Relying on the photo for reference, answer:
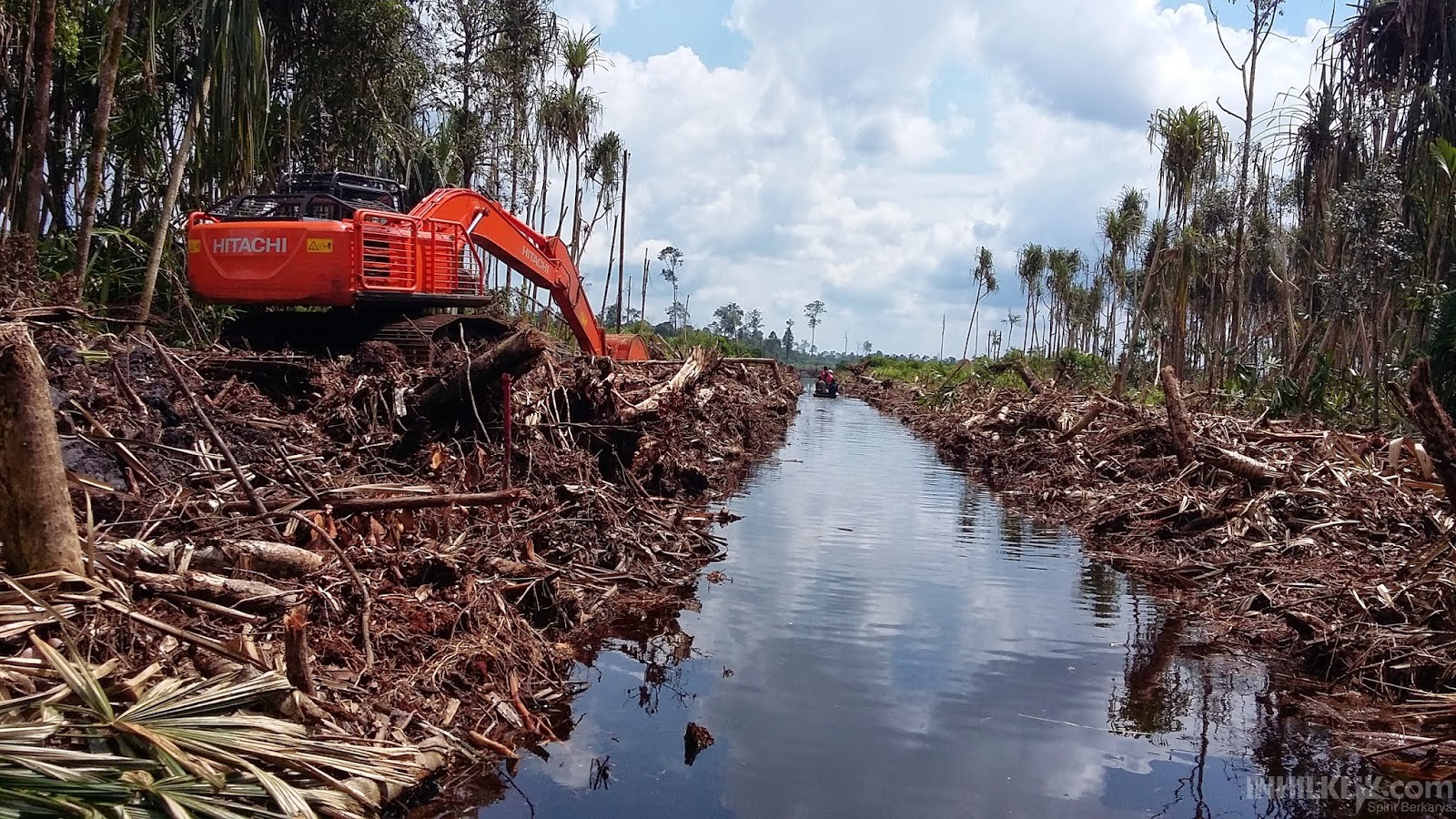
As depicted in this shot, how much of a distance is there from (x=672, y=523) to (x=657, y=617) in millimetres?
2292

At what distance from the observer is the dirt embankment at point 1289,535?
6465 millimetres

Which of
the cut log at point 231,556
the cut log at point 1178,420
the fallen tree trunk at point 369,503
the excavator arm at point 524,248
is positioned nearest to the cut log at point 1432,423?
the fallen tree trunk at point 369,503

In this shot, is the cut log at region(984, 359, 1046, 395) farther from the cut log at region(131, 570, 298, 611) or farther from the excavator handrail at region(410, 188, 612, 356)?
the cut log at region(131, 570, 298, 611)

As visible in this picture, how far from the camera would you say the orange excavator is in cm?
933

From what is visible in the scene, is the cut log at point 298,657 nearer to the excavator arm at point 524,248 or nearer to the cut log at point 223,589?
the cut log at point 223,589

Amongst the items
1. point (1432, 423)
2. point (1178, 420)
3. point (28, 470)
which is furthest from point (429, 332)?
point (1178, 420)

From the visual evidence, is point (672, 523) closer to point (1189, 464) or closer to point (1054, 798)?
point (1054, 798)

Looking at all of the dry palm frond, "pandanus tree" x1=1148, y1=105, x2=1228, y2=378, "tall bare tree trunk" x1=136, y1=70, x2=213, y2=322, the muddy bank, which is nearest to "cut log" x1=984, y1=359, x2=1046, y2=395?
"pandanus tree" x1=1148, y1=105, x2=1228, y2=378

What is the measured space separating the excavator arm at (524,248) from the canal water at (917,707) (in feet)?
16.3

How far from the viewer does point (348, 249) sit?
365 inches

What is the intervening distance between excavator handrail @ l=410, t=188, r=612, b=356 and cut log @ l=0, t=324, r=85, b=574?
21.5 ft

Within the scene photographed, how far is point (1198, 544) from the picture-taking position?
10680 millimetres

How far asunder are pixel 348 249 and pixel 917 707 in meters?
6.65

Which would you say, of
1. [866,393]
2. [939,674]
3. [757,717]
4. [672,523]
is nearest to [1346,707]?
[939,674]
